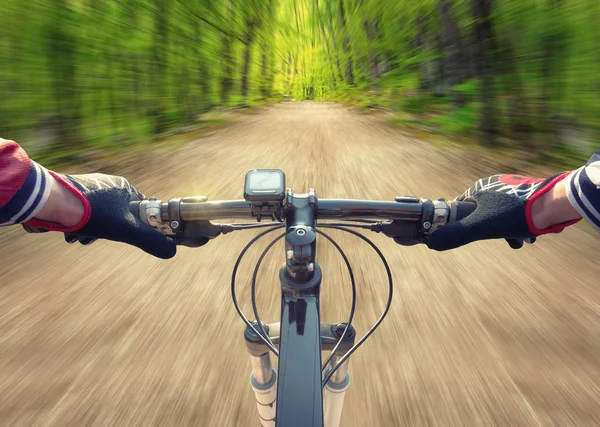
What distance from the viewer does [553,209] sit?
40.0 inches

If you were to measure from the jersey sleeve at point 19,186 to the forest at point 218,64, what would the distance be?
474 cm

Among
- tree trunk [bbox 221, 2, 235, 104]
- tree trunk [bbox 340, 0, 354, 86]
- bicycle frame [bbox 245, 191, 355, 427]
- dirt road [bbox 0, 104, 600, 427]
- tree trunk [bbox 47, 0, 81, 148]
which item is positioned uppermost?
tree trunk [bbox 340, 0, 354, 86]

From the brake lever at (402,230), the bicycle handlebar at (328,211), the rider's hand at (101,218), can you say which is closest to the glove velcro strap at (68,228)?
the rider's hand at (101,218)

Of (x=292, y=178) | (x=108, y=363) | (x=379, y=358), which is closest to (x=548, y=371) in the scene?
(x=379, y=358)

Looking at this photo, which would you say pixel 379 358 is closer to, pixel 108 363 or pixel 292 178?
pixel 108 363

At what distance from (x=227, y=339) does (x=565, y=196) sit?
179 centimetres

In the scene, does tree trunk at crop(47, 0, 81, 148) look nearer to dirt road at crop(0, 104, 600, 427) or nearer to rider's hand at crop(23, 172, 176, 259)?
dirt road at crop(0, 104, 600, 427)

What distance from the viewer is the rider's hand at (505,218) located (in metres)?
1.04

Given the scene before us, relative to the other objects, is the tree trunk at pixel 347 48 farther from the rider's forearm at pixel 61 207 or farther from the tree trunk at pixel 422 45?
the rider's forearm at pixel 61 207

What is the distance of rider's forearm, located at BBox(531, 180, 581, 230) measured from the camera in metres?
0.98

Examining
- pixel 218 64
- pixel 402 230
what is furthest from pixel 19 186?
pixel 218 64

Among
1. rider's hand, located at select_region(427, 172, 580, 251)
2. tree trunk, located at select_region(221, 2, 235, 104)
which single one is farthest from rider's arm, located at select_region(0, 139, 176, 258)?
tree trunk, located at select_region(221, 2, 235, 104)

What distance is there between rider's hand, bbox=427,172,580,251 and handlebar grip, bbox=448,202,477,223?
0.02 metres

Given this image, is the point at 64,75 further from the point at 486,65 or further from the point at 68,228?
the point at 486,65
